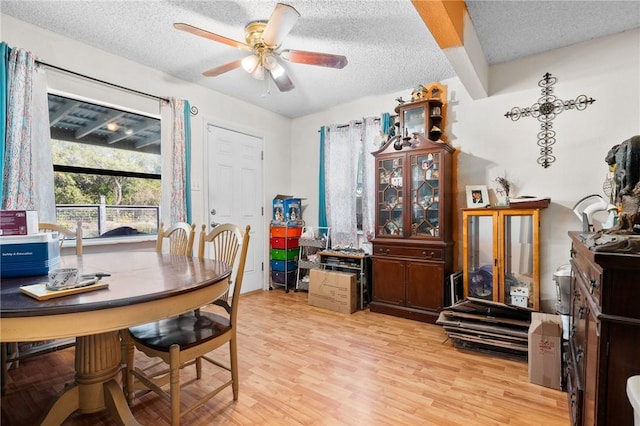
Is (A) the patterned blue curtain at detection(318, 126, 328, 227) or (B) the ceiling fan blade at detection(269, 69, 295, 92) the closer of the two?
(B) the ceiling fan blade at detection(269, 69, 295, 92)

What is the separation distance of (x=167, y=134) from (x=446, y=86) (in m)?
3.11

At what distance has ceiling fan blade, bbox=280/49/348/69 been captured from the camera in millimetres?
2191

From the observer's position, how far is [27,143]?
225 centimetres

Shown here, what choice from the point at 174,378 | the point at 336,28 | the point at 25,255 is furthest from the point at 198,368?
the point at 336,28

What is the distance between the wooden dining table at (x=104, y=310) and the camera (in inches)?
36.3

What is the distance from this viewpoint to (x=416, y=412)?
64.6 inches

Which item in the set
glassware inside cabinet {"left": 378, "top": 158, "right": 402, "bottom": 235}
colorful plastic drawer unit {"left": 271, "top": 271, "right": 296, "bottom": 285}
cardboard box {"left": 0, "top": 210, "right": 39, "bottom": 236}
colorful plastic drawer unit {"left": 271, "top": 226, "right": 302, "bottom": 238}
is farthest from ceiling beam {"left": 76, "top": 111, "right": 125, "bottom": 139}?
glassware inside cabinet {"left": 378, "top": 158, "right": 402, "bottom": 235}

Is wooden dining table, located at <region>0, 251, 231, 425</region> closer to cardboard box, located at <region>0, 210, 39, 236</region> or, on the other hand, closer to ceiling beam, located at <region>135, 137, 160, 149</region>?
cardboard box, located at <region>0, 210, 39, 236</region>

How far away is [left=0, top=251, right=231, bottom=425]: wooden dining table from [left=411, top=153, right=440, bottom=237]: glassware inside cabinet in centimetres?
221

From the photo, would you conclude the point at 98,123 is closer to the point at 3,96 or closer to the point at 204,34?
the point at 3,96

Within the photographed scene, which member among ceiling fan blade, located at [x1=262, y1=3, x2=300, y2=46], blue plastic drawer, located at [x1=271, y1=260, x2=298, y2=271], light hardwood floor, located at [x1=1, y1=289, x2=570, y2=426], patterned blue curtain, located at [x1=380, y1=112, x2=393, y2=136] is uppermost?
ceiling fan blade, located at [x1=262, y1=3, x2=300, y2=46]

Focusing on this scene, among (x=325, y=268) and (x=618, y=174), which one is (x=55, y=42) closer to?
(x=325, y=268)

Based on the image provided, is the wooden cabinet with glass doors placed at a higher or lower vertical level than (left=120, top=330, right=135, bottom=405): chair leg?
higher

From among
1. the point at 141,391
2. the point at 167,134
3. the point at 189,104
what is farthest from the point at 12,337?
the point at 189,104
